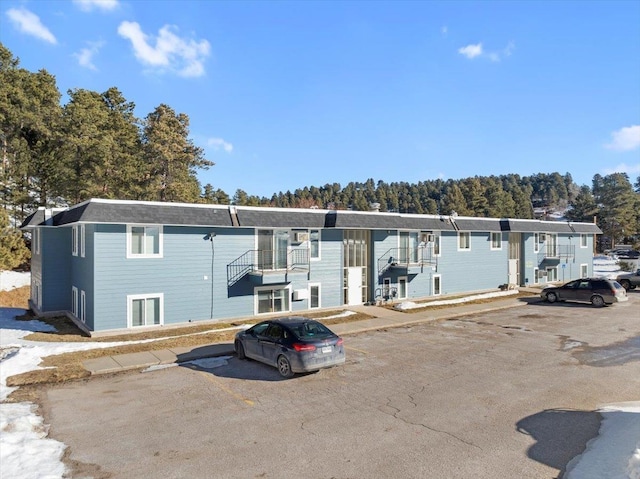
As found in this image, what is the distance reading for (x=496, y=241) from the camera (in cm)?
3381

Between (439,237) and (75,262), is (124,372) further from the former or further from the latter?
(439,237)

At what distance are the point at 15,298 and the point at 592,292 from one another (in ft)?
140

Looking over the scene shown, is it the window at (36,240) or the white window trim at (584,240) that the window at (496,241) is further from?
the window at (36,240)

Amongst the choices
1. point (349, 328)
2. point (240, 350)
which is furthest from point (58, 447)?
point (349, 328)

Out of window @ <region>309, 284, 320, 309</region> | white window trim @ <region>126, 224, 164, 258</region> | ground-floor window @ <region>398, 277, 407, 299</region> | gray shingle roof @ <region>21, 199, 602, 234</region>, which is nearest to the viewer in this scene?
gray shingle roof @ <region>21, 199, 602, 234</region>

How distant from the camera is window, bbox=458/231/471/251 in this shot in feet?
103

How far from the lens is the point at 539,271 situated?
3659 cm

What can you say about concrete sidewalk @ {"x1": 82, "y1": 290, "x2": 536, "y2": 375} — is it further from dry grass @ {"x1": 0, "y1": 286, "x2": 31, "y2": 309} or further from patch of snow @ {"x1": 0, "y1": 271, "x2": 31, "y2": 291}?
patch of snow @ {"x1": 0, "y1": 271, "x2": 31, "y2": 291}

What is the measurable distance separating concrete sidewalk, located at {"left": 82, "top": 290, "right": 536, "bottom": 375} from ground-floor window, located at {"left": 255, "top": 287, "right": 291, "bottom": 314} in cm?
394

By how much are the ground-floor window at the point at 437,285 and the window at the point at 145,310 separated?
1821cm

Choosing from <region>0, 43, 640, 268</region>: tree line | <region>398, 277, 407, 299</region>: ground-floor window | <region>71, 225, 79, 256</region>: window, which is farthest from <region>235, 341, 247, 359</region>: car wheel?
<region>0, 43, 640, 268</region>: tree line

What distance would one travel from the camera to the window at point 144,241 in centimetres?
1880

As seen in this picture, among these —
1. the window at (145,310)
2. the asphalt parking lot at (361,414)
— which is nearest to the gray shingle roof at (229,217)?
the window at (145,310)

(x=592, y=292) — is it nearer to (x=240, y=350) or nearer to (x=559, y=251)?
(x=559, y=251)
